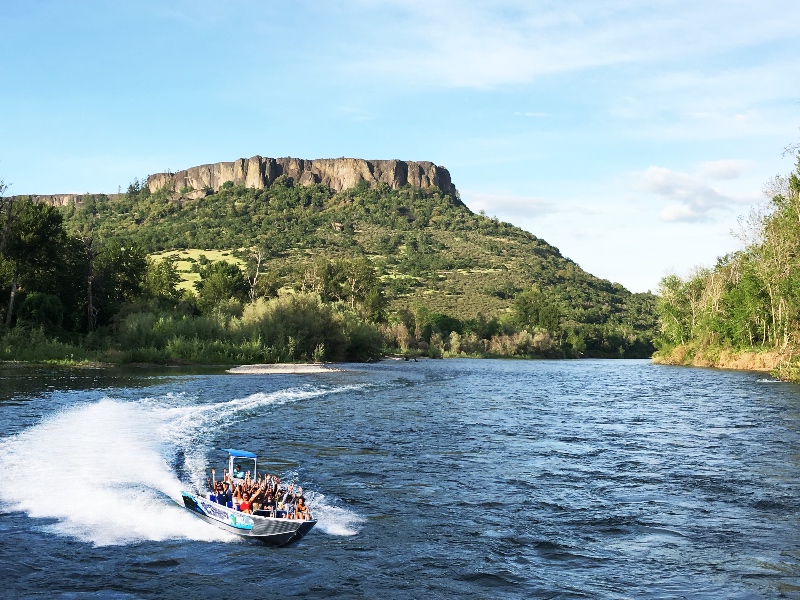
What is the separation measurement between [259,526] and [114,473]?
8.38 metres

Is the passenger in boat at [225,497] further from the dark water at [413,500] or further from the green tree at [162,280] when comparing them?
the green tree at [162,280]

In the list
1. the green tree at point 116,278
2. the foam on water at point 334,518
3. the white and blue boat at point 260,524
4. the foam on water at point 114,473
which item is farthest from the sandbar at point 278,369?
the white and blue boat at point 260,524

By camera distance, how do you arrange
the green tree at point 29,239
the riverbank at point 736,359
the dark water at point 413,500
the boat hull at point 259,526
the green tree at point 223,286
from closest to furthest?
the dark water at point 413,500, the boat hull at point 259,526, the riverbank at point 736,359, the green tree at point 29,239, the green tree at point 223,286

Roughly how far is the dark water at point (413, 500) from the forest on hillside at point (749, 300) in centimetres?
2495

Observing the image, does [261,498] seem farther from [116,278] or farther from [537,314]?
[537,314]

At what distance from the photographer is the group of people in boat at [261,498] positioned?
15719mm

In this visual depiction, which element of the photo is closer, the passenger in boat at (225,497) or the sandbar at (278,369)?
the passenger in boat at (225,497)

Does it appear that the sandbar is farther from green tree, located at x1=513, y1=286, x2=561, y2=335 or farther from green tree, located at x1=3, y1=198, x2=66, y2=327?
green tree, located at x1=513, y1=286, x2=561, y2=335

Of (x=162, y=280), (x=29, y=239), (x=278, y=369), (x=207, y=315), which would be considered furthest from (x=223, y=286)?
(x=278, y=369)

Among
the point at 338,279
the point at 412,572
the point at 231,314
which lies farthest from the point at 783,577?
the point at 338,279

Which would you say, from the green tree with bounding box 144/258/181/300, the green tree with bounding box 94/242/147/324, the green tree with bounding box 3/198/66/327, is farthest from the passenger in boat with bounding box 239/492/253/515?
the green tree with bounding box 144/258/181/300

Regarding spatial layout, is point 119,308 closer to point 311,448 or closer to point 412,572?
point 311,448

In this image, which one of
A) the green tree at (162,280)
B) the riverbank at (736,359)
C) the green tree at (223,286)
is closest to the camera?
the riverbank at (736,359)

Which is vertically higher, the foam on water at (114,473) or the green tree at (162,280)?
the green tree at (162,280)
